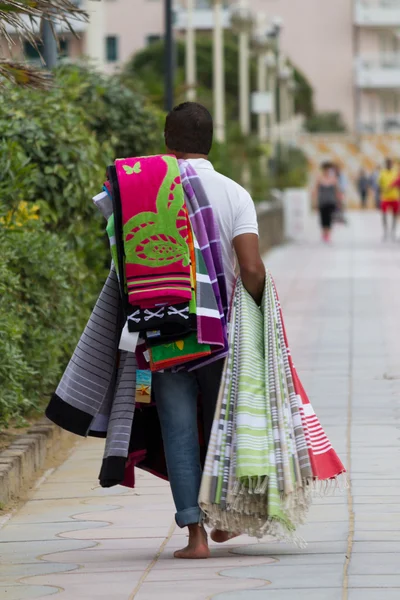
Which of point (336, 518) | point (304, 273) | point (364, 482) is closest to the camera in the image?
point (336, 518)

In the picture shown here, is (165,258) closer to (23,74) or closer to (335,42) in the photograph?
(23,74)

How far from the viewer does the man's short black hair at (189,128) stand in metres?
5.79

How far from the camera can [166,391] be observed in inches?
226

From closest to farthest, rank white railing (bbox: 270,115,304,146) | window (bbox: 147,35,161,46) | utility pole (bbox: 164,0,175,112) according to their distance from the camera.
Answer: utility pole (bbox: 164,0,175,112) → white railing (bbox: 270,115,304,146) → window (bbox: 147,35,161,46)

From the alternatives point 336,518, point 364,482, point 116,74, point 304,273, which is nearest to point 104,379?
point 336,518

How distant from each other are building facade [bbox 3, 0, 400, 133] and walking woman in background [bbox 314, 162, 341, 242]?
160ft

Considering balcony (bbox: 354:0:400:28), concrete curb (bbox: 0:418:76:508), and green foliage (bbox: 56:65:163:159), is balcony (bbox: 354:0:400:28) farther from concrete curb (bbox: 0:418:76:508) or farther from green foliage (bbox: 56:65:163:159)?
concrete curb (bbox: 0:418:76:508)

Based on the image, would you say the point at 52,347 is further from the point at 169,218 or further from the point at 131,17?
the point at 131,17

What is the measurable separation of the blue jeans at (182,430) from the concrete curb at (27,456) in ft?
5.05

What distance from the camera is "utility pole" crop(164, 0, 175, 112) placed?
1880cm

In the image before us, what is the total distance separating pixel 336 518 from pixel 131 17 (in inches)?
3013

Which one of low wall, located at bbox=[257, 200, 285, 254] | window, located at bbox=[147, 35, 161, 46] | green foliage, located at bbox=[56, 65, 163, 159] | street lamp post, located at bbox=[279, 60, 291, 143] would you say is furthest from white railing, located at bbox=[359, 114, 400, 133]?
green foliage, located at bbox=[56, 65, 163, 159]

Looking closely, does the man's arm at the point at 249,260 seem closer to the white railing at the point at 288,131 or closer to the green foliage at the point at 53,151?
the green foliage at the point at 53,151

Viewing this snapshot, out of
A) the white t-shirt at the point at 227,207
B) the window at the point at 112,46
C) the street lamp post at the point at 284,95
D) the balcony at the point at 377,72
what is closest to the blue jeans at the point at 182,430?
the white t-shirt at the point at 227,207
